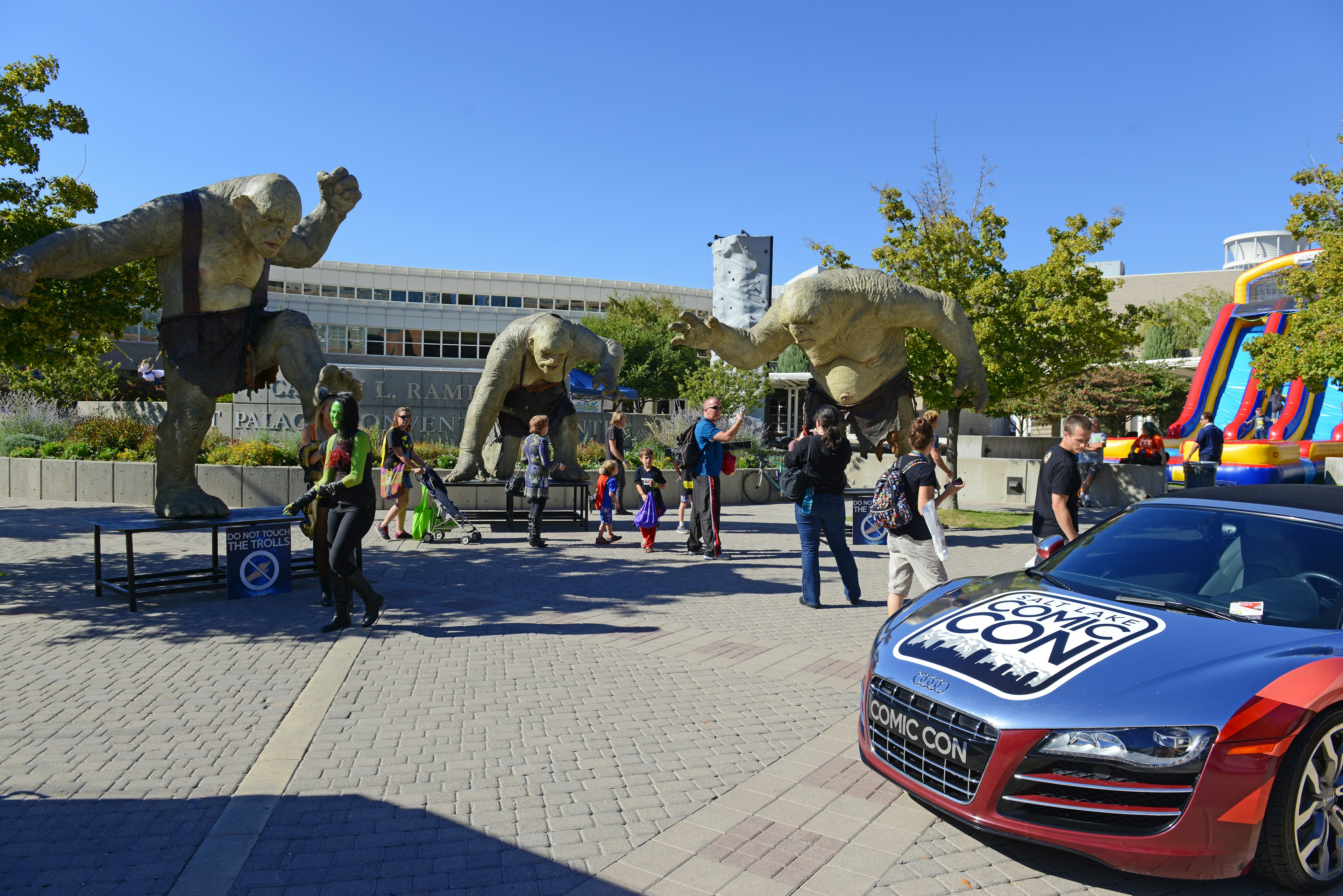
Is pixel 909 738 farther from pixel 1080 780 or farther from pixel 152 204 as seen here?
pixel 152 204

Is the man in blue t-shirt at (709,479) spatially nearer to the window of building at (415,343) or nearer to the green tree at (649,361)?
the green tree at (649,361)

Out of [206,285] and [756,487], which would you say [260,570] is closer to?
[206,285]

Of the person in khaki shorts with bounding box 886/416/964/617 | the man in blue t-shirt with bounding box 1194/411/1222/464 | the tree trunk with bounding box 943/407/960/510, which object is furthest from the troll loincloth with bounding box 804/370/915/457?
the man in blue t-shirt with bounding box 1194/411/1222/464

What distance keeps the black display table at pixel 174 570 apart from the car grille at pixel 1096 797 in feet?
16.3

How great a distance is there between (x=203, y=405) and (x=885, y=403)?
757 cm

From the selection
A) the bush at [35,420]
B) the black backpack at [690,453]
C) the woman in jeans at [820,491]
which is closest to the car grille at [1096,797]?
the woman in jeans at [820,491]

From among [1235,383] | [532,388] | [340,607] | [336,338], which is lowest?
[340,607]

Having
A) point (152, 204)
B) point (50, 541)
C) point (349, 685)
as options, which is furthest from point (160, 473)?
point (349, 685)

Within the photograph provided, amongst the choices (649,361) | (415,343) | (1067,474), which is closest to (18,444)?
(1067,474)

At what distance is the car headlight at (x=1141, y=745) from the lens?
2758 millimetres

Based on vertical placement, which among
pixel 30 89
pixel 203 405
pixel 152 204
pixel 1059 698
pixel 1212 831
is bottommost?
pixel 1212 831

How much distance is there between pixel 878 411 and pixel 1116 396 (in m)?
32.3

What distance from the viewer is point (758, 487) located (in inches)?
659

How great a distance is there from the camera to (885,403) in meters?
11.0
